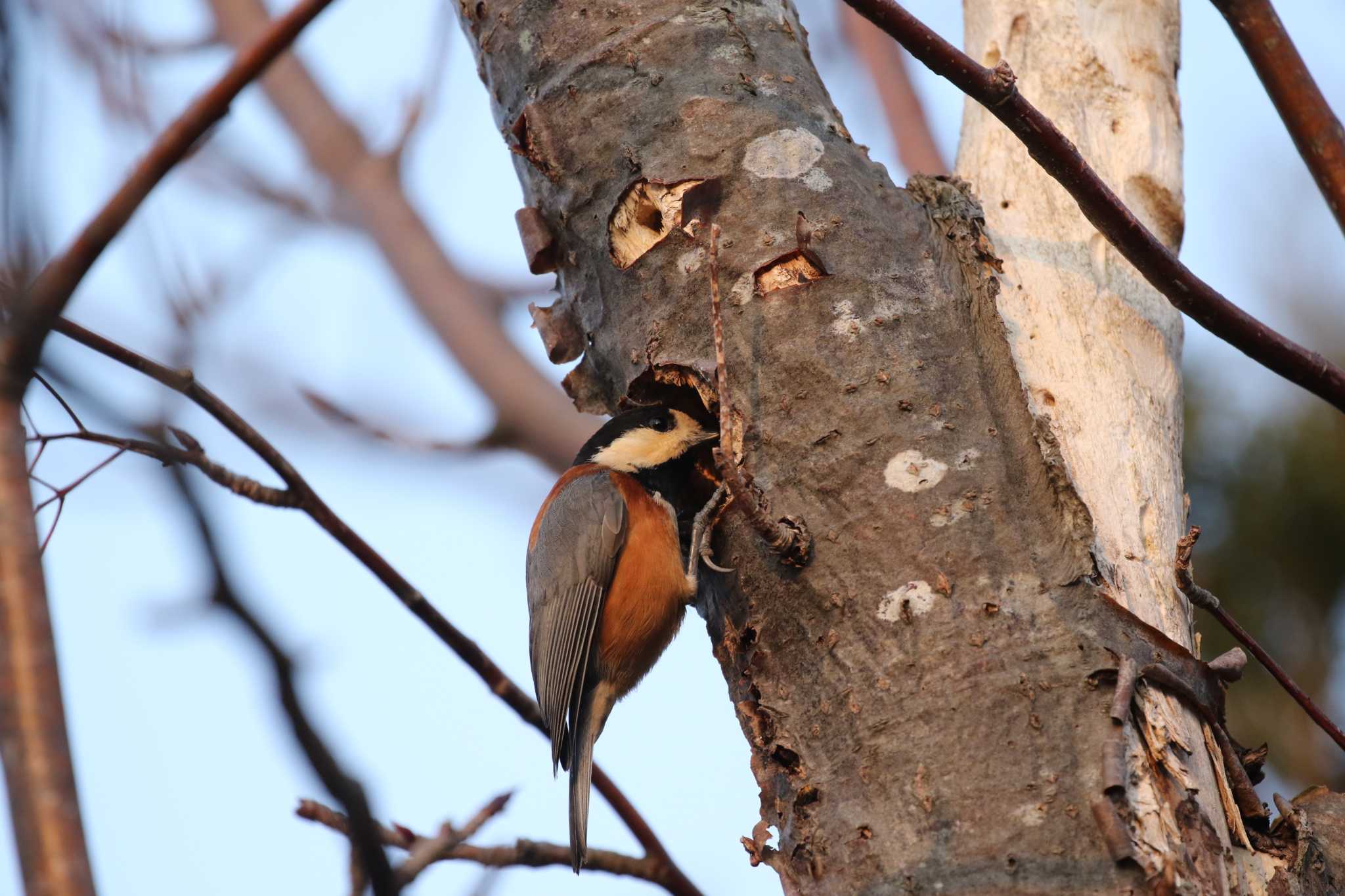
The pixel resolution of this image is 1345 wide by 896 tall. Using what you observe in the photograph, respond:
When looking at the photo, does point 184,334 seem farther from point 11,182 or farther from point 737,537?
point 737,537

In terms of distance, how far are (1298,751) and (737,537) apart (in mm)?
2619

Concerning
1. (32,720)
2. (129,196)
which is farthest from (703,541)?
(32,720)

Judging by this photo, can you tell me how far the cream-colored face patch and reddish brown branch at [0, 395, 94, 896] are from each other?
2676 millimetres

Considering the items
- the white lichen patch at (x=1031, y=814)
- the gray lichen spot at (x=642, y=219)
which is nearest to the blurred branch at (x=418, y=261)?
the gray lichen spot at (x=642, y=219)

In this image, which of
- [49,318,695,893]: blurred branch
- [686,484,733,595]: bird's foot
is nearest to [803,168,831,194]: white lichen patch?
[686,484,733,595]: bird's foot

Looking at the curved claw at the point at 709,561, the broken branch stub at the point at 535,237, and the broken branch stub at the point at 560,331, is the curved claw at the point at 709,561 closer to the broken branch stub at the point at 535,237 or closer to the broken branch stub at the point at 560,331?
the broken branch stub at the point at 560,331

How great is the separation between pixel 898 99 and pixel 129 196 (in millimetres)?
5918

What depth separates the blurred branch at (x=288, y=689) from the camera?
752 millimetres

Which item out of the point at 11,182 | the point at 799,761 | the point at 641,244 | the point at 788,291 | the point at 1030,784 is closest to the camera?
the point at 11,182

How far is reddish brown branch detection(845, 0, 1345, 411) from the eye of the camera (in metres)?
2.09

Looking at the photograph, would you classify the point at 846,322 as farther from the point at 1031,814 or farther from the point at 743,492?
the point at 1031,814

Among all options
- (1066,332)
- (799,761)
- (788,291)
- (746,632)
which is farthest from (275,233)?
(1066,332)

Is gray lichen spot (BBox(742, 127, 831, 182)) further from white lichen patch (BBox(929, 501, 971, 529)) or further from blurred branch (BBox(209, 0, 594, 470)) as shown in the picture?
blurred branch (BBox(209, 0, 594, 470))

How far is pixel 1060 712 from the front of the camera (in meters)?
1.99
